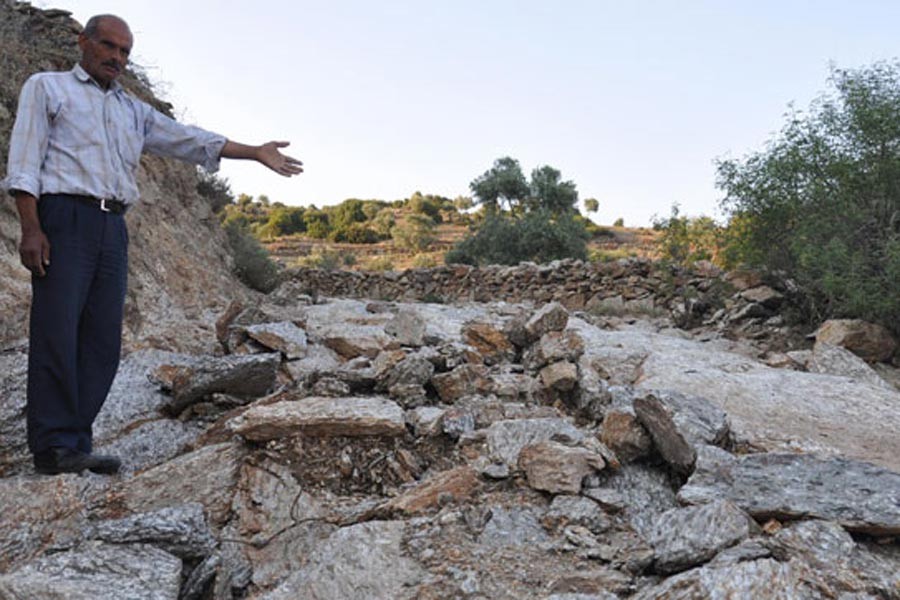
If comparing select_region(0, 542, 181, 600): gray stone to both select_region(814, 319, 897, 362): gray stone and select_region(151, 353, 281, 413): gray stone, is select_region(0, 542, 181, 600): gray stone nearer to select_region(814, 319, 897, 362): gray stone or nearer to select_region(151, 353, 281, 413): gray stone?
select_region(151, 353, 281, 413): gray stone

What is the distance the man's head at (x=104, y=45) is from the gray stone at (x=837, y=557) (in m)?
2.67

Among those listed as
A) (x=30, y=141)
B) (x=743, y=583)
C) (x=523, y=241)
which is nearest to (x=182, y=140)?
(x=30, y=141)

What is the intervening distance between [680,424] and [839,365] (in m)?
2.45

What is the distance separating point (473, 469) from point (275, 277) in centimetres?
573

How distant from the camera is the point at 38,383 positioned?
2.14 meters

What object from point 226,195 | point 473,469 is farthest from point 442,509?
point 226,195

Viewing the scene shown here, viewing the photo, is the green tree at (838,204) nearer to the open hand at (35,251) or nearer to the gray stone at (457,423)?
the gray stone at (457,423)

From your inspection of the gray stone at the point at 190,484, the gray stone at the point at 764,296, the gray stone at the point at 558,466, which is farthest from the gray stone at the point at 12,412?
the gray stone at the point at 764,296

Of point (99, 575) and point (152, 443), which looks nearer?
point (99, 575)

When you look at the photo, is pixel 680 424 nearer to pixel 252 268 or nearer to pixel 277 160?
pixel 277 160

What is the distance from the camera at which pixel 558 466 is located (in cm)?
207

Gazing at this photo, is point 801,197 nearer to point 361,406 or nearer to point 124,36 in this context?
point 361,406

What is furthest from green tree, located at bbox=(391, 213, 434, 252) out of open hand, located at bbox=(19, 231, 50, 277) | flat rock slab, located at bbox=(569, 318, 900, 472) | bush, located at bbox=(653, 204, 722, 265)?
open hand, located at bbox=(19, 231, 50, 277)

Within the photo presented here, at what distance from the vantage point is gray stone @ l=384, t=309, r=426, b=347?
156 inches
